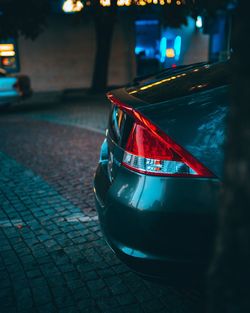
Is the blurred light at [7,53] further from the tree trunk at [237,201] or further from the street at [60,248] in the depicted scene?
the tree trunk at [237,201]

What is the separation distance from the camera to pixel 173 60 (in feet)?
54.8

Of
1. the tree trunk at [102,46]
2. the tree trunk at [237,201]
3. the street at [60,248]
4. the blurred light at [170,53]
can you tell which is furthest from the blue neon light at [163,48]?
the tree trunk at [237,201]

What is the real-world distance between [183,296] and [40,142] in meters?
5.32

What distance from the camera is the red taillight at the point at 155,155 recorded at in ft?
6.95

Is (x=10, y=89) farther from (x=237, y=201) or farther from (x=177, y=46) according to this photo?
(x=237, y=201)

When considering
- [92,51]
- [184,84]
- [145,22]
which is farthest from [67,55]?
[184,84]

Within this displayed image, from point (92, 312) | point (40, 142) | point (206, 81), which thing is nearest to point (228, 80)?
point (206, 81)

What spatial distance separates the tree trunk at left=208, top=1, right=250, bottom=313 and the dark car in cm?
93

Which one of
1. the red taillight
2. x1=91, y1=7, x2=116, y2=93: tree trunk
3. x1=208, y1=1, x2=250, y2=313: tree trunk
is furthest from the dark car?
x1=91, y1=7, x2=116, y2=93: tree trunk

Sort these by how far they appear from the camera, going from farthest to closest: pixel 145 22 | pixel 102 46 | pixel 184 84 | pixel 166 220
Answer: pixel 145 22 < pixel 102 46 < pixel 184 84 < pixel 166 220

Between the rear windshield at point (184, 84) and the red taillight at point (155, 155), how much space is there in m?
0.25

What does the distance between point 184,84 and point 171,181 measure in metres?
0.86

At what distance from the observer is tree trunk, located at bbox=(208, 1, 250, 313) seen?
1062 mm

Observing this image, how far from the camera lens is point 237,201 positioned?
1102 millimetres
